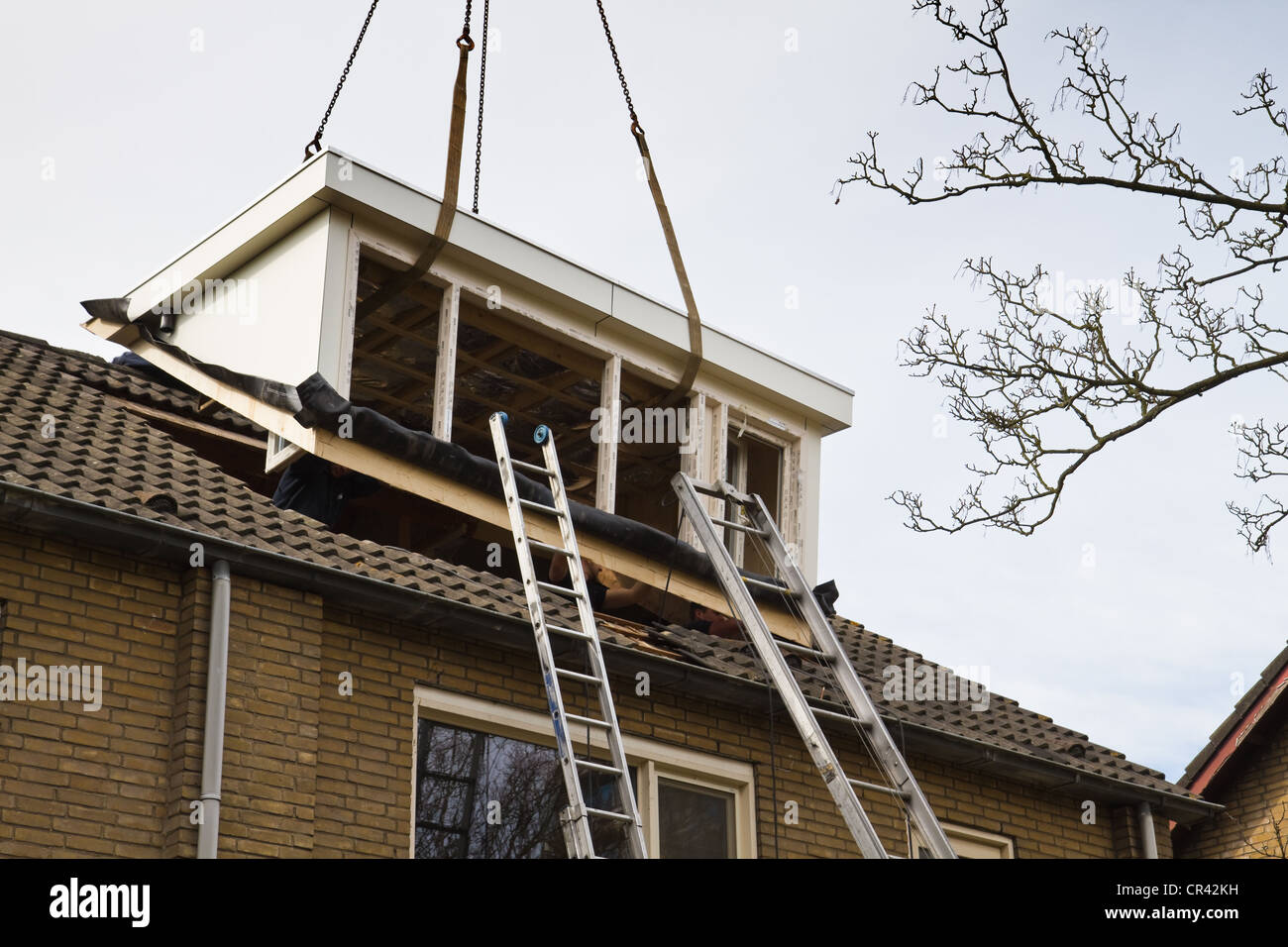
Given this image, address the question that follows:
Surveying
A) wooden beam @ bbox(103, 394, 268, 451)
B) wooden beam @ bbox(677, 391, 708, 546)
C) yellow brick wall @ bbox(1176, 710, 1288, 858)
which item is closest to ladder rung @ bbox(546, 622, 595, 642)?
wooden beam @ bbox(103, 394, 268, 451)

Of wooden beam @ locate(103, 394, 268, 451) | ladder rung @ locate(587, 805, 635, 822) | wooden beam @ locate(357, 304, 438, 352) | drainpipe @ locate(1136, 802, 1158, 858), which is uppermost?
wooden beam @ locate(357, 304, 438, 352)

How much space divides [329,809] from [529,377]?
4800 millimetres

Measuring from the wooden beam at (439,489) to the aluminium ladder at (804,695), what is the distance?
32.7 inches

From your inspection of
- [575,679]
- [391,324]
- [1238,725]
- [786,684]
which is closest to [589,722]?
[575,679]

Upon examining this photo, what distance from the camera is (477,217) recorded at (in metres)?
11.0

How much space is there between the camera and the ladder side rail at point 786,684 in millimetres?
7684

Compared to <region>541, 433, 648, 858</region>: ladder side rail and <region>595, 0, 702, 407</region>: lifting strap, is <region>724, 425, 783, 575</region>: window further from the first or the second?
<region>541, 433, 648, 858</region>: ladder side rail

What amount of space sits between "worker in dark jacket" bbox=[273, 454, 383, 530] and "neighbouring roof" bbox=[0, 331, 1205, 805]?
21 cm

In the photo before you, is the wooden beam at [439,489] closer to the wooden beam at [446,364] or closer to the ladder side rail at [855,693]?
the wooden beam at [446,364]

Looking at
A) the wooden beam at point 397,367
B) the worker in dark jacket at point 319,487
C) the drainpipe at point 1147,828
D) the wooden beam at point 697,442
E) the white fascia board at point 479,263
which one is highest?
the white fascia board at point 479,263

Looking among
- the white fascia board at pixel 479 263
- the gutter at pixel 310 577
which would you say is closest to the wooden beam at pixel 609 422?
the white fascia board at pixel 479 263

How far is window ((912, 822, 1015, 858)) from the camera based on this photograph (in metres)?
11.0
